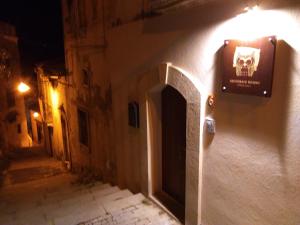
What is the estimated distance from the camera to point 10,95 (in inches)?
648

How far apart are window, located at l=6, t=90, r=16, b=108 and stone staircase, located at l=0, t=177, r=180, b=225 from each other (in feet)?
37.3

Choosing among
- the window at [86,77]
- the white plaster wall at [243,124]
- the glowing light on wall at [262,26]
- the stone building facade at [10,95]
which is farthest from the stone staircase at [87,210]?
the stone building facade at [10,95]

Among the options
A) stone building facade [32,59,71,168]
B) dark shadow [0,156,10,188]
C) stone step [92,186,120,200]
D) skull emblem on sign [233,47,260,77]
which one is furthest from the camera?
stone building facade [32,59,71,168]

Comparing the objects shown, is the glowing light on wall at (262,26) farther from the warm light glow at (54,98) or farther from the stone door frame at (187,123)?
the warm light glow at (54,98)

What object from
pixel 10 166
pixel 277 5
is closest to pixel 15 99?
pixel 10 166

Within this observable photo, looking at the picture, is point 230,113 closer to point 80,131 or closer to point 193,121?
point 193,121

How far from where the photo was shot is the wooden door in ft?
15.5

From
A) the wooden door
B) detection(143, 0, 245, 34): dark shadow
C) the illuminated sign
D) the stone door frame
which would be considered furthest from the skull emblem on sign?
the wooden door

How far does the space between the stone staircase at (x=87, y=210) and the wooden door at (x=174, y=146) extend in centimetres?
46

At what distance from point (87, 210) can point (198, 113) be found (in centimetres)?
308

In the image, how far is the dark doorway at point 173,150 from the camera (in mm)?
4727

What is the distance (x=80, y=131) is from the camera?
9.88 m

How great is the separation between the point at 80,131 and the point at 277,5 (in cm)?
849

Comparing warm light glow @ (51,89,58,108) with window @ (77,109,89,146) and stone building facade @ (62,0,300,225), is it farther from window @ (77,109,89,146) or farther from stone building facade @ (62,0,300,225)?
stone building facade @ (62,0,300,225)
